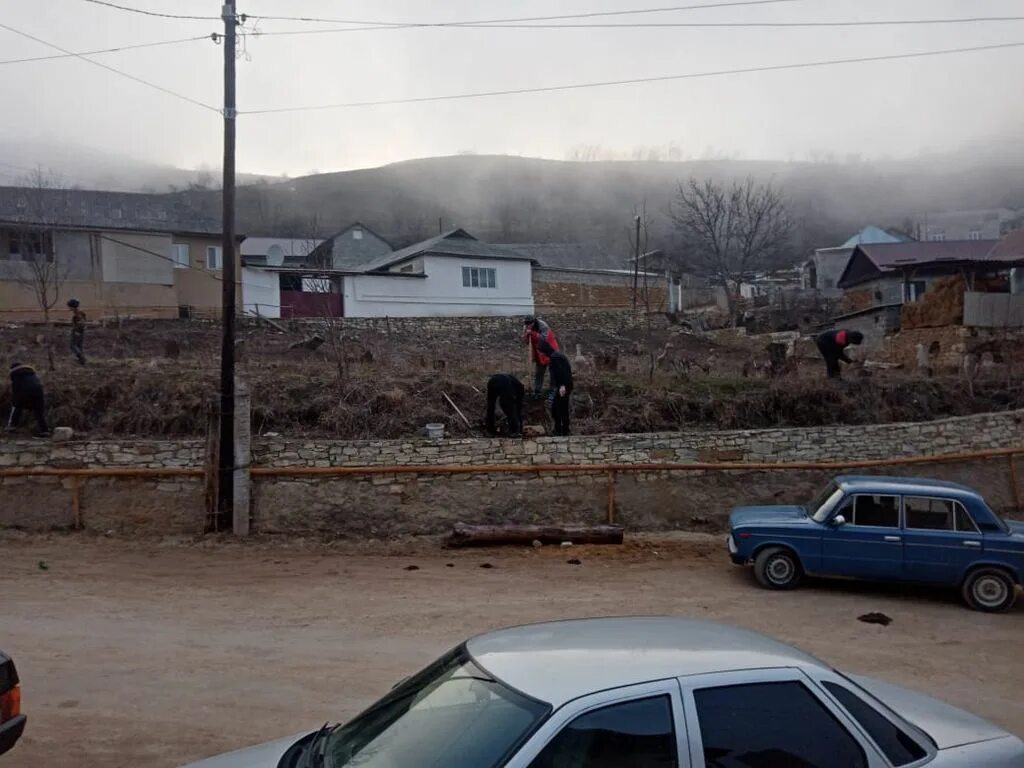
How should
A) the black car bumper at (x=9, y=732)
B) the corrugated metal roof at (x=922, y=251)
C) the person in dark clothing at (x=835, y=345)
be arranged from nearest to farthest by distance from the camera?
the black car bumper at (x=9, y=732)
the person in dark clothing at (x=835, y=345)
the corrugated metal roof at (x=922, y=251)

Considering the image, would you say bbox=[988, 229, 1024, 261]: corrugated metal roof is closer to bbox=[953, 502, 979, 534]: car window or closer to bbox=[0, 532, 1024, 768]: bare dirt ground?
bbox=[953, 502, 979, 534]: car window

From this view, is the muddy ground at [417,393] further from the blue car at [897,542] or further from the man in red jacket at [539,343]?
the blue car at [897,542]

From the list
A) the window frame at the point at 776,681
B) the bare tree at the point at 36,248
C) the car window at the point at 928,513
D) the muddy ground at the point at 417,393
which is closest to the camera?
the window frame at the point at 776,681

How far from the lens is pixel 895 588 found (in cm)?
1144

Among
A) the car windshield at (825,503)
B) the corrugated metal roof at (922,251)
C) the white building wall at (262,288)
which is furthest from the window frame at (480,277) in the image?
the car windshield at (825,503)

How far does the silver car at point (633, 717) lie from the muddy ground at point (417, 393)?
477 inches

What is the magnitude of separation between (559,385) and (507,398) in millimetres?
990

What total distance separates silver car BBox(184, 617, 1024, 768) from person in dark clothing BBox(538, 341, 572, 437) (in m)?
11.5

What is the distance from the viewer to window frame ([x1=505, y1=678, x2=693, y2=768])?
2859 millimetres

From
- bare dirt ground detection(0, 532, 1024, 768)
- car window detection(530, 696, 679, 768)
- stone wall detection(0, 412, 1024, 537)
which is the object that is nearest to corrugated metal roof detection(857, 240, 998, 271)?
stone wall detection(0, 412, 1024, 537)

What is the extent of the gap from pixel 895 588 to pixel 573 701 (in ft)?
32.6

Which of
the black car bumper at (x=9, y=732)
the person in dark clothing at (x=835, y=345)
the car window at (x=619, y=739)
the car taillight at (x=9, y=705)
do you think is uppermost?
the person in dark clothing at (x=835, y=345)

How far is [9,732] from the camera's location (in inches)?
183

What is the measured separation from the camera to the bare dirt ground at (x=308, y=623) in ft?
21.3
